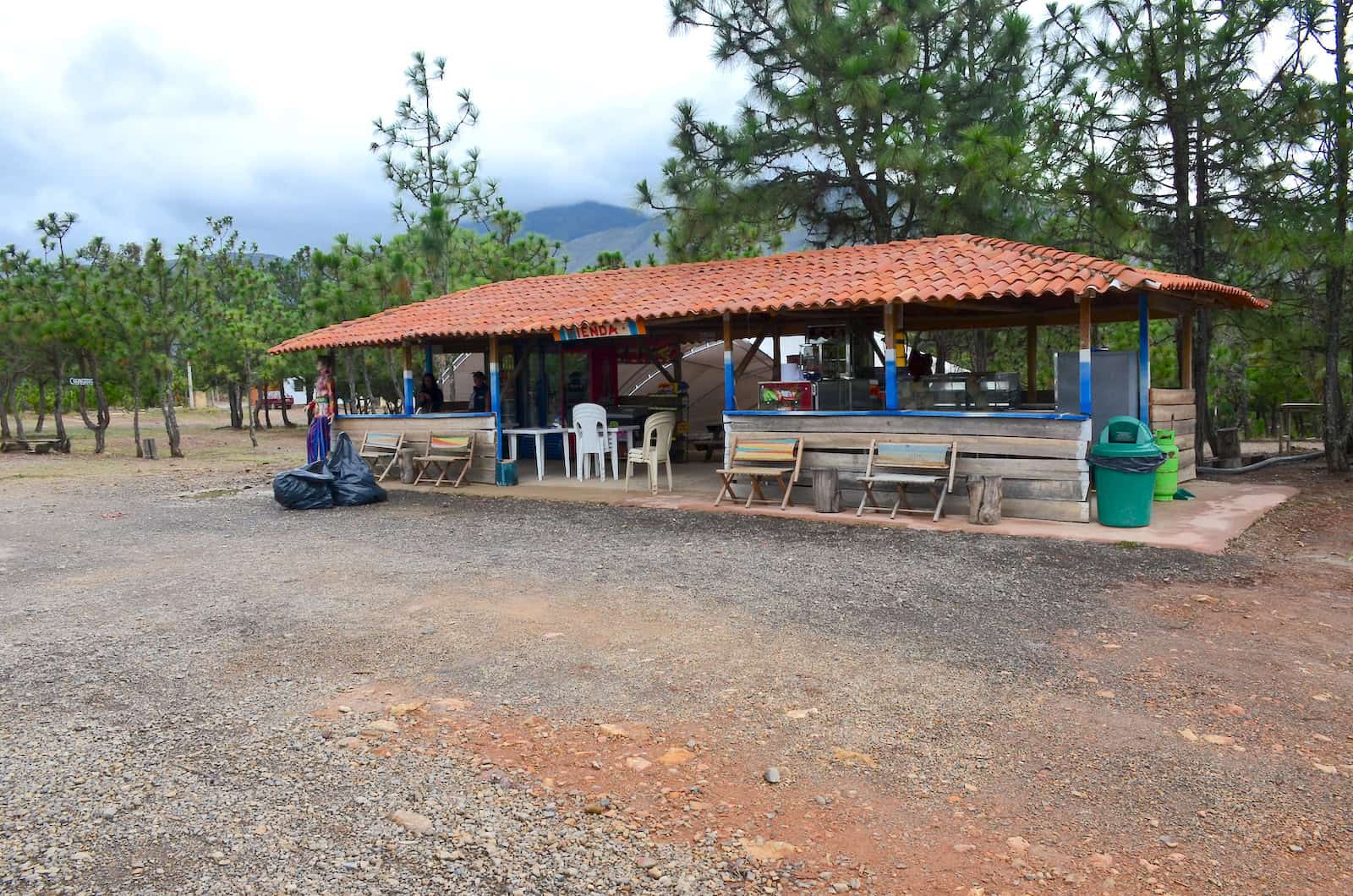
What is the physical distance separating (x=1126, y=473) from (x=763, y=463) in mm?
3820

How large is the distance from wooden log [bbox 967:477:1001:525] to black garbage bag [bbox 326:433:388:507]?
23.0ft

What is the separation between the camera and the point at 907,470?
31.6 ft

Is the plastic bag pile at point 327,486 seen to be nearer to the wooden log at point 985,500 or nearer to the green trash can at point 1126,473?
the wooden log at point 985,500

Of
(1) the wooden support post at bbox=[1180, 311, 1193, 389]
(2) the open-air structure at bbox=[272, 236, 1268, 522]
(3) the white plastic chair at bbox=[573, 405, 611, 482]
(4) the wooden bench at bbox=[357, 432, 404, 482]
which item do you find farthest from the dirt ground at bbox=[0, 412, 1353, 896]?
(4) the wooden bench at bbox=[357, 432, 404, 482]

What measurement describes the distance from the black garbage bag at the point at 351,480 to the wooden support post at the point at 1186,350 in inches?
396

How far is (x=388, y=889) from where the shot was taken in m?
2.59

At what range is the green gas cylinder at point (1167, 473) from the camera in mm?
10055

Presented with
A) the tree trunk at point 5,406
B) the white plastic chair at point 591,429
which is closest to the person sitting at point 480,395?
the white plastic chair at point 591,429

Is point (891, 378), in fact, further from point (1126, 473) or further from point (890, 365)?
point (1126, 473)

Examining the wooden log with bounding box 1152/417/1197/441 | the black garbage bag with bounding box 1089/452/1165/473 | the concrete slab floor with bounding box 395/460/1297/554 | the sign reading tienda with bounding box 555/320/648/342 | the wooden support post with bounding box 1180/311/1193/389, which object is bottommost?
the concrete slab floor with bounding box 395/460/1297/554

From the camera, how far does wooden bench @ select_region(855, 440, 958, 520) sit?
29.7ft

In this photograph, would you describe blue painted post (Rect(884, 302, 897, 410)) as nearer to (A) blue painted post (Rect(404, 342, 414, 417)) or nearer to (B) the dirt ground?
(B) the dirt ground

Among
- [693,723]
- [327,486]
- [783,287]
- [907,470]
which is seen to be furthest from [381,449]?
[693,723]

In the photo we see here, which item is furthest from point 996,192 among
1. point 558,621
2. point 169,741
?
point 169,741
